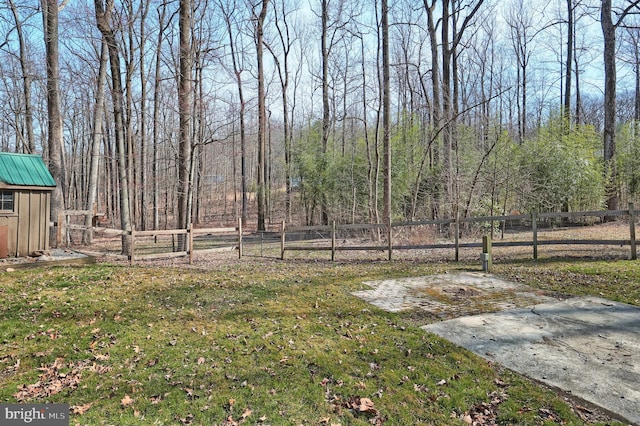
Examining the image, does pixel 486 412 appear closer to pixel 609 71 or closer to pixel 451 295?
pixel 451 295

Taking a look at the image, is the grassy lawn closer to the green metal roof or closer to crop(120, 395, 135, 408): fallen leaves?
crop(120, 395, 135, 408): fallen leaves

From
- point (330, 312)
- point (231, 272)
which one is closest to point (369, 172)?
point (231, 272)

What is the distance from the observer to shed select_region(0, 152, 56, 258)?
826cm

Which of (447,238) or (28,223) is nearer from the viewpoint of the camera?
(28,223)

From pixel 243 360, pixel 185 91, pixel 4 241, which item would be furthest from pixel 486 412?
pixel 185 91

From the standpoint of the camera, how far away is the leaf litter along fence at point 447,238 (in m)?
9.24

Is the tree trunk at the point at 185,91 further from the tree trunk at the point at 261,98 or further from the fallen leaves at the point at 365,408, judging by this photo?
the fallen leaves at the point at 365,408

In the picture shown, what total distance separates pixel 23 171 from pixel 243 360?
26.9 feet

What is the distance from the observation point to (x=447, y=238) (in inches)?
556

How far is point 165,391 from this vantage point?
11.1ft

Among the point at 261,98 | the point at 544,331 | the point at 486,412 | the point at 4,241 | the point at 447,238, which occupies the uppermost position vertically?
the point at 261,98

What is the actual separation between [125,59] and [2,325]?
1273 cm

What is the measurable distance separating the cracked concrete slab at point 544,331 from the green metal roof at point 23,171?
811 cm

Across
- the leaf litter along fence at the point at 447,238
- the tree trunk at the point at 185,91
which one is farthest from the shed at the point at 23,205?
the tree trunk at the point at 185,91
